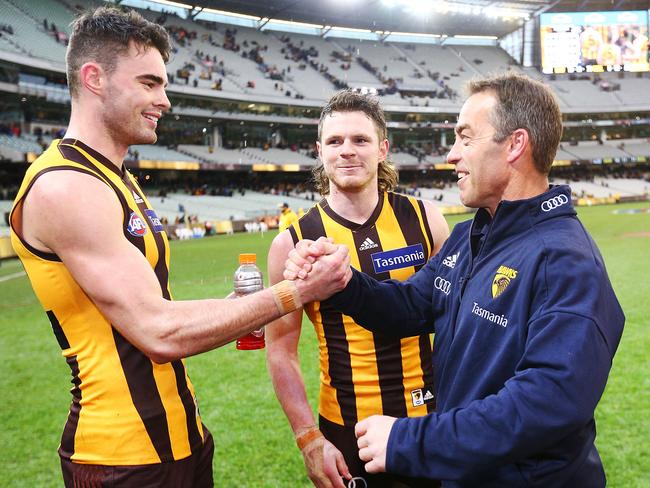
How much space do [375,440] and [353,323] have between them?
1.22 m

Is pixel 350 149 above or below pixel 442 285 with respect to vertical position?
above

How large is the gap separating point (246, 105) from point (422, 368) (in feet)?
167

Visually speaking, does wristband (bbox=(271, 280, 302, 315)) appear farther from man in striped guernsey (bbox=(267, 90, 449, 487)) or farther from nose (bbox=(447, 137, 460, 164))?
nose (bbox=(447, 137, 460, 164))

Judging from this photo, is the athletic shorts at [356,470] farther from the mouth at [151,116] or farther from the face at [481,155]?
the mouth at [151,116]

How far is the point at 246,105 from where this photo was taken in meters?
51.2

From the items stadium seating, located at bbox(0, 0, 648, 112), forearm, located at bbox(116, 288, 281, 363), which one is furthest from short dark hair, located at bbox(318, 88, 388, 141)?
stadium seating, located at bbox(0, 0, 648, 112)

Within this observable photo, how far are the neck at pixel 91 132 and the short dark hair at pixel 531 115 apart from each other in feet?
5.49

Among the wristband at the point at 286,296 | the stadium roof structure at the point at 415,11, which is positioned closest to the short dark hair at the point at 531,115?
the wristband at the point at 286,296

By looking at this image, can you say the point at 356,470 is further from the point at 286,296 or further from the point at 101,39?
the point at 101,39

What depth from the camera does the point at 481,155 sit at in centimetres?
213

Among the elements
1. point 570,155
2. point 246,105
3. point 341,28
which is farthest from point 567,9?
point 246,105

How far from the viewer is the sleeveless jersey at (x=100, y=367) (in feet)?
7.09

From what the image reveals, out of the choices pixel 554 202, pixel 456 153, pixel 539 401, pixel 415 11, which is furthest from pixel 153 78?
pixel 415 11

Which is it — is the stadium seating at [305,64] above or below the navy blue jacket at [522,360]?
above
